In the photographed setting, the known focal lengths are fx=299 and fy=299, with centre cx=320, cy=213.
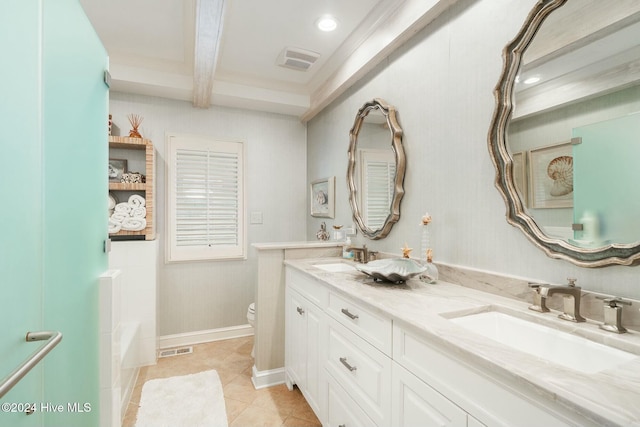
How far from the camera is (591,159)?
1068 mm

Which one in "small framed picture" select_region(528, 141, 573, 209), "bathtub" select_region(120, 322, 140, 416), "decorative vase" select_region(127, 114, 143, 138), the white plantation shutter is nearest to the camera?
"small framed picture" select_region(528, 141, 573, 209)

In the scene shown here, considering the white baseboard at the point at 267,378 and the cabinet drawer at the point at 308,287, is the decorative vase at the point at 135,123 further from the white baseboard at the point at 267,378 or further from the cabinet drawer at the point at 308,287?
the white baseboard at the point at 267,378

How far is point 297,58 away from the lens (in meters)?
2.71

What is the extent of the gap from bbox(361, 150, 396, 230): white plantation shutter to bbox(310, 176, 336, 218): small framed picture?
1.98ft

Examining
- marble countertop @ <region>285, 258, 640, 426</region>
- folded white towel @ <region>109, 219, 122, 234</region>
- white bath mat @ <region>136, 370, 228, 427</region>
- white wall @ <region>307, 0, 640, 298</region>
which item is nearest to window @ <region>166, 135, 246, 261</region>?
folded white towel @ <region>109, 219, 122, 234</region>

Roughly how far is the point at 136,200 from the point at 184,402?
174 centimetres

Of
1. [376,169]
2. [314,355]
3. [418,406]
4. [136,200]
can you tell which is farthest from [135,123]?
[418,406]

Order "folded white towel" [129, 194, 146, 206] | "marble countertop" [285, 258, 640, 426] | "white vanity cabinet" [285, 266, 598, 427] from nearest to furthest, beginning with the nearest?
1. "marble countertop" [285, 258, 640, 426]
2. "white vanity cabinet" [285, 266, 598, 427]
3. "folded white towel" [129, 194, 146, 206]

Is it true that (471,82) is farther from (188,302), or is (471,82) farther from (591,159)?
(188,302)

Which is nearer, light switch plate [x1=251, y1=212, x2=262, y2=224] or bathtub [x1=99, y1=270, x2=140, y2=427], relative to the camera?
bathtub [x1=99, y1=270, x2=140, y2=427]

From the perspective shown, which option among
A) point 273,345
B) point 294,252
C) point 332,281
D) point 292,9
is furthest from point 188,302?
point 292,9

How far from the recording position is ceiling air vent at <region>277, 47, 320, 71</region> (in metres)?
2.60

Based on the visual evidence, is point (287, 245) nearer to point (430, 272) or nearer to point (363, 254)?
point (363, 254)

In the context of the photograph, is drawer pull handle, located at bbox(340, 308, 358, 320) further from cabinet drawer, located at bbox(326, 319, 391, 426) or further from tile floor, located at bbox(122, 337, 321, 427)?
tile floor, located at bbox(122, 337, 321, 427)
